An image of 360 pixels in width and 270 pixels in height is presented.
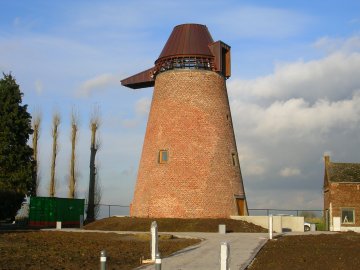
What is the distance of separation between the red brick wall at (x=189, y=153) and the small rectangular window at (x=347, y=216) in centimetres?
946

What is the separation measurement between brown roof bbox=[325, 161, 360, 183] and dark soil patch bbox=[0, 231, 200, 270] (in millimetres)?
21310

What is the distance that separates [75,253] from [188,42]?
2253cm

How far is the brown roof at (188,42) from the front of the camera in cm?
3841

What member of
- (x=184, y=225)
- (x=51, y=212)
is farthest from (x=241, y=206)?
(x=51, y=212)

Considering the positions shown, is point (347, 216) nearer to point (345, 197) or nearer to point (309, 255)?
point (345, 197)

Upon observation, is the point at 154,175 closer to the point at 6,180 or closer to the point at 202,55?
the point at 202,55

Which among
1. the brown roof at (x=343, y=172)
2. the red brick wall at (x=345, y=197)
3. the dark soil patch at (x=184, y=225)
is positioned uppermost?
the brown roof at (x=343, y=172)

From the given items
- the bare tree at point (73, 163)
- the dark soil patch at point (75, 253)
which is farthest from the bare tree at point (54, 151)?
the dark soil patch at point (75, 253)

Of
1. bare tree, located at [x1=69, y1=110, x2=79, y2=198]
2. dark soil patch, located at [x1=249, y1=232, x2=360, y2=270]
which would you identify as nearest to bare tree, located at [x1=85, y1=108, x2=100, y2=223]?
bare tree, located at [x1=69, y1=110, x2=79, y2=198]

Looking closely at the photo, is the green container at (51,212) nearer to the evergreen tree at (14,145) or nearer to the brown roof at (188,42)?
the evergreen tree at (14,145)

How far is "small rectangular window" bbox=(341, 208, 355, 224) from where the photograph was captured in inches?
1665

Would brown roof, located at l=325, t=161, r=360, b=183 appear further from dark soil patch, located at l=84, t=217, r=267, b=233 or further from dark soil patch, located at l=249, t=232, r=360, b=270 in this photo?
dark soil patch, located at l=249, t=232, r=360, b=270

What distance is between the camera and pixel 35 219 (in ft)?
135

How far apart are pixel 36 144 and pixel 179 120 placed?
20513 mm
